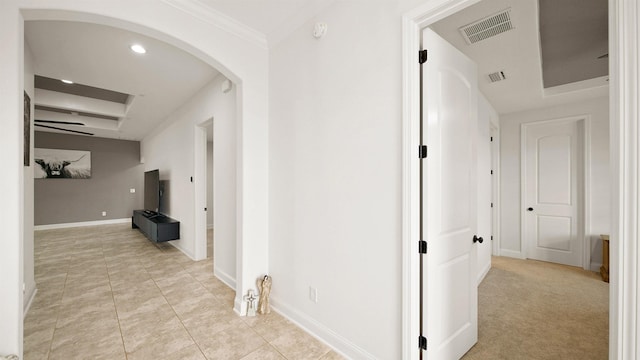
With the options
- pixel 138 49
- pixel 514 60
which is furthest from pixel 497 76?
pixel 138 49

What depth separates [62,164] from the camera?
7.21 meters

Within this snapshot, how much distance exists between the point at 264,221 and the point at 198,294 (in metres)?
1.27

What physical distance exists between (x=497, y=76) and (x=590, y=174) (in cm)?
241

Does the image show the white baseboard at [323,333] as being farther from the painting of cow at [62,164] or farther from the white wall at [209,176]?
the painting of cow at [62,164]

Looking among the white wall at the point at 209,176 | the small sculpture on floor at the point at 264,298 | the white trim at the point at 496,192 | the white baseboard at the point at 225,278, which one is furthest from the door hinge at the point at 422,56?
the white wall at the point at 209,176

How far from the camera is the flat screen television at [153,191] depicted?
5.37 meters

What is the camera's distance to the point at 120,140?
8195mm

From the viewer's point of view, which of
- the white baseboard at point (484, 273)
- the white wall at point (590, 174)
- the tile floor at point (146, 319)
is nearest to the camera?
the tile floor at point (146, 319)

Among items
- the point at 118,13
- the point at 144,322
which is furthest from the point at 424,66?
the point at 144,322

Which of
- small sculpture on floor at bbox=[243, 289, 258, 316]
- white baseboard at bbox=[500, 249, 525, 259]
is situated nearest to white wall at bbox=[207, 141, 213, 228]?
small sculpture on floor at bbox=[243, 289, 258, 316]

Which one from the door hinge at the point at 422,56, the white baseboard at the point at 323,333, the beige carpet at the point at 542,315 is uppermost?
the door hinge at the point at 422,56

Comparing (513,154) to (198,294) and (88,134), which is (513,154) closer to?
(198,294)

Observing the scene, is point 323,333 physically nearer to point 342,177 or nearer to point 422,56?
point 342,177

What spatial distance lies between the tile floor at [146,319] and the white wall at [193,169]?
501 millimetres
